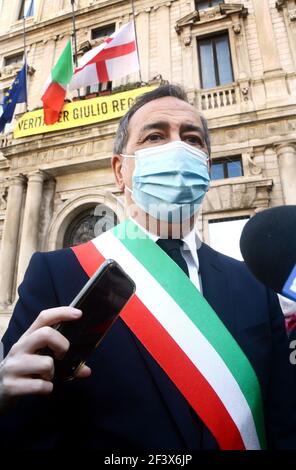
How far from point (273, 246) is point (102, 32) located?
1413 cm

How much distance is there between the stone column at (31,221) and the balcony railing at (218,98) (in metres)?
5.52

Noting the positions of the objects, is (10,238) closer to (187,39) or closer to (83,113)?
(83,113)

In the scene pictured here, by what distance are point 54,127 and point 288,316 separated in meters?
9.48

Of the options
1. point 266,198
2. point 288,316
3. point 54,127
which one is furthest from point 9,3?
point 288,316

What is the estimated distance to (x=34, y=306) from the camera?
1211mm

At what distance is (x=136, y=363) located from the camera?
46.8 inches

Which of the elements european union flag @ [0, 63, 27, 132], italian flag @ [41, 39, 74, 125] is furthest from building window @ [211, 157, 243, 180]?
european union flag @ [0, 63, 27, 132]

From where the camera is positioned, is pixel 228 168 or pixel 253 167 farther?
pixel 228 168

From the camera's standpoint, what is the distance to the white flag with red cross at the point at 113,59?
8086mm

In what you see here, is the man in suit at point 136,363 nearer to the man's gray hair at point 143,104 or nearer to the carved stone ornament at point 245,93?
the man's gray hair at point 143,104

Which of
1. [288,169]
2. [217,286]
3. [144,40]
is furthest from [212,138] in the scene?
[217,286]

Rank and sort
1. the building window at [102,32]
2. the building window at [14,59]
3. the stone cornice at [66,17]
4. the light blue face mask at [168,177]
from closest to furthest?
the light blue face mask at [168,177] < the stone cornice at [66,17] < the building window at [102,32] < the building window at [14,59]

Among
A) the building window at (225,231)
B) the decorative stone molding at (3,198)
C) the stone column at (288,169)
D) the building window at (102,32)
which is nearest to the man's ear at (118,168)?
the building window at (225,231)

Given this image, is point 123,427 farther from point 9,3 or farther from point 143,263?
point 9,3
